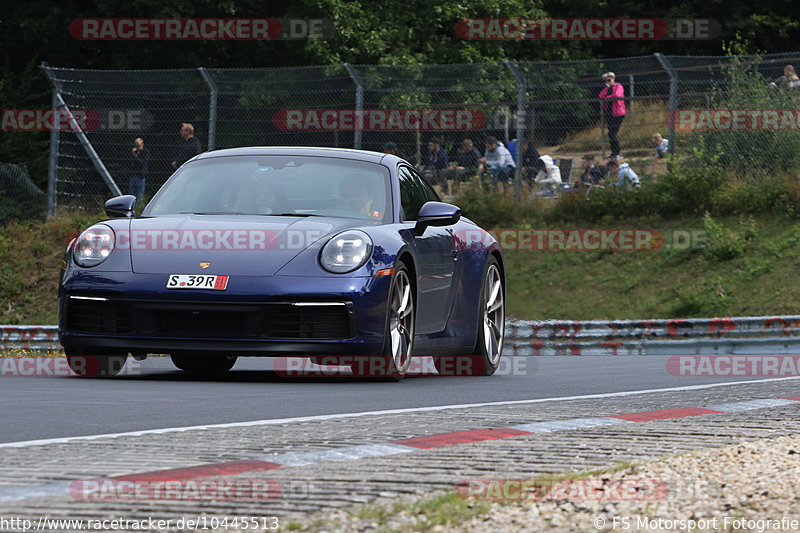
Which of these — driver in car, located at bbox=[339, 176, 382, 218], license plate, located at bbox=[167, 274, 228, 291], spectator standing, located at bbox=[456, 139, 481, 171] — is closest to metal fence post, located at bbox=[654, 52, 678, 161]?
spectator standing, located at bbox=[456, 139, 481, 171]

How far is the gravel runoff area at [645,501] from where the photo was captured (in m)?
3.81

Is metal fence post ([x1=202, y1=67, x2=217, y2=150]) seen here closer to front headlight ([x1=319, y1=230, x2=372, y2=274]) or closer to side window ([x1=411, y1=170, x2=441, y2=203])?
side window ([x1=411, y1=170, x2=441, y2=203])

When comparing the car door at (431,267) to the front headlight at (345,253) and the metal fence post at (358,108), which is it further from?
the metal fence post at (358,108)

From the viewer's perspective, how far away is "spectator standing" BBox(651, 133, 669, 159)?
68.7ft

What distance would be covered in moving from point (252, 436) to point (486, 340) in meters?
4.80

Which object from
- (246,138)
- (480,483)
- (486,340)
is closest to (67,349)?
(486,340)

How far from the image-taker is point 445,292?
9648mm

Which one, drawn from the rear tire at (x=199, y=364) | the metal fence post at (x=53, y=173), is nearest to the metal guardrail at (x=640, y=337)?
the rear tire at (x=199, y=364)

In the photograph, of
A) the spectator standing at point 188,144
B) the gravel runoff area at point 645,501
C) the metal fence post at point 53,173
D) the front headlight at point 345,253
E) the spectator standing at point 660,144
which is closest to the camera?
the gravel runoff area at point 645,501

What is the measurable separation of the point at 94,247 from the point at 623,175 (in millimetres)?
14036

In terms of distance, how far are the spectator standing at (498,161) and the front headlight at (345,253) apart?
1314 centimetres

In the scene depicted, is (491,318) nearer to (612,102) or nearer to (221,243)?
(221,243)

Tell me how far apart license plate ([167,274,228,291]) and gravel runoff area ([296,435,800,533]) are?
3.79 meters

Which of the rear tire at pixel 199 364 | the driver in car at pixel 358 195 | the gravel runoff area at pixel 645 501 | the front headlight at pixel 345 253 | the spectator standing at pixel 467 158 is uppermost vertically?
the spectator standing at pixel 467 158
